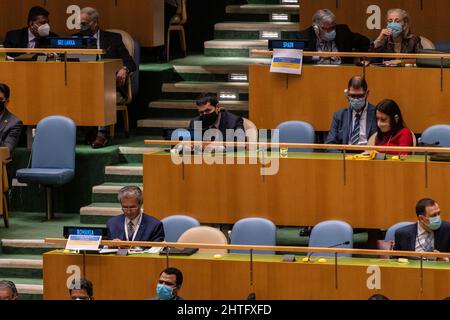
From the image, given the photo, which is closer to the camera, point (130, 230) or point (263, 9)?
point (130, 230)

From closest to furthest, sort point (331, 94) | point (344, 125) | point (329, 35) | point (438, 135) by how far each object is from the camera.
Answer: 1. point (438, 135)
2. point (344, 125)
3. point (331, 94)
4. point (329, 35)

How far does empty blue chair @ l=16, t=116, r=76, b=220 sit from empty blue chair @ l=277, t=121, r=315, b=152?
1.80 meters

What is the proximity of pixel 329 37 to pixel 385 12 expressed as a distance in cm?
146

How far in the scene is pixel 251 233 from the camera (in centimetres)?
1087

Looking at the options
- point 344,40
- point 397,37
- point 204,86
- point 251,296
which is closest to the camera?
point 251,296

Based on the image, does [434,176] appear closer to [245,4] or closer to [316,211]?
[316,211]

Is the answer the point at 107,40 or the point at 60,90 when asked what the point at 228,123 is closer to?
the point at 60,90

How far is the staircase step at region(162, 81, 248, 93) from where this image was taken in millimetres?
13859

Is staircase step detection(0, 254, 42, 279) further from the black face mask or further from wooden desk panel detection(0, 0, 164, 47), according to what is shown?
wooden desk panel detection(0, 0, 164, 47)

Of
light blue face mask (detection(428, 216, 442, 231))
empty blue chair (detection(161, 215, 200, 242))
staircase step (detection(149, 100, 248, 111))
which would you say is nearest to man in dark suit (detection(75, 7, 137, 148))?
staircase step (detection(149, 100, 248, 111))

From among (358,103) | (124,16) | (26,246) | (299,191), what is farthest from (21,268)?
(124,16)

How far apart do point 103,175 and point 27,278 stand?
1.55 m

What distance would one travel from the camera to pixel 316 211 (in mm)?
11344
